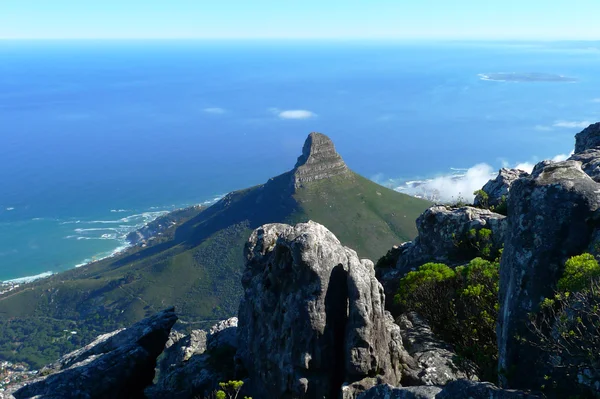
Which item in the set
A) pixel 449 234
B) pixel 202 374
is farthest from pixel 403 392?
pixel 449 234

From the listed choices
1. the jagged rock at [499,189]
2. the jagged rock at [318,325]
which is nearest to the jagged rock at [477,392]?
the jagged rock at [318,325]

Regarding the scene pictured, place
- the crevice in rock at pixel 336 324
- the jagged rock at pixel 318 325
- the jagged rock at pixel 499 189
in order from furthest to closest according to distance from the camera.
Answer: the jagged rock at pixel 499 189 < the crevice in rock at pixel 336 324 < the jagged rock at pixel 318 325

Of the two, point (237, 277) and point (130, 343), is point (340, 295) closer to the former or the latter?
point (130, 343)

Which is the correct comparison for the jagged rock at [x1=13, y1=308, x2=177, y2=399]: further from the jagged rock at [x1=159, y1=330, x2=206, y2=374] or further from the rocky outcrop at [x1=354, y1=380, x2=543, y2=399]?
the rocky outcrop at [x1=354, y1=380, x2=543, y2=399]

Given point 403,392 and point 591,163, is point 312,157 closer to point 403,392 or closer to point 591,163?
point 591,163

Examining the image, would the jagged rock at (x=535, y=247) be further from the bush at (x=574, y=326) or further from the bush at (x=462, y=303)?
the bush at (x=462, y=303)

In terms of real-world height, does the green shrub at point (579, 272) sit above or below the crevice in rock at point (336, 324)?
above

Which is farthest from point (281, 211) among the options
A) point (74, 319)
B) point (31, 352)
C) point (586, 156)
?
point (586, 156)
